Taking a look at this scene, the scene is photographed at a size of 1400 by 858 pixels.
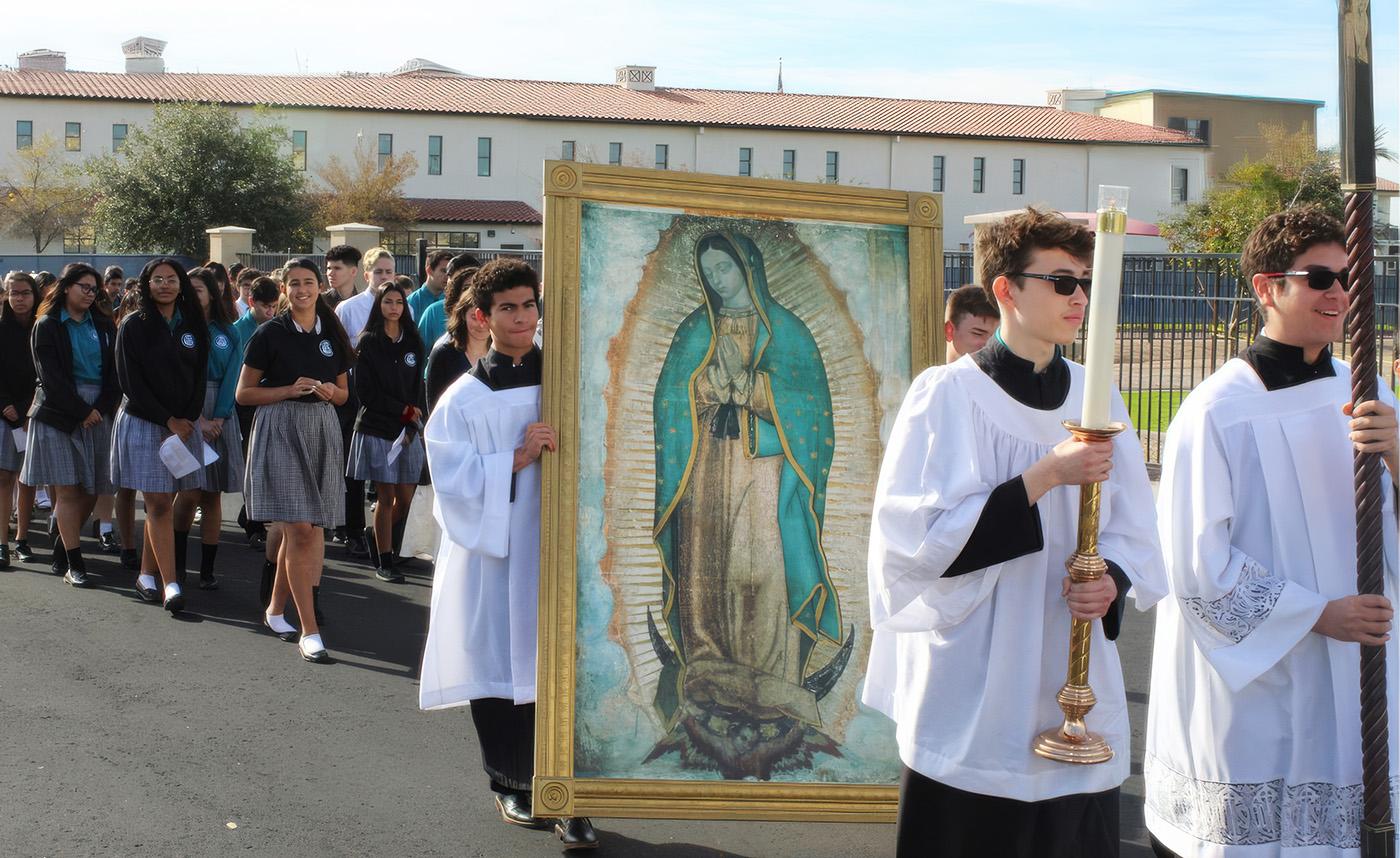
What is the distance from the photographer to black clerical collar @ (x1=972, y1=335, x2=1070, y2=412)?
131 inches

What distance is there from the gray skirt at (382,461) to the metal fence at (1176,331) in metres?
5.23

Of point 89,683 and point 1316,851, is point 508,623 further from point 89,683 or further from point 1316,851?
point 89,683

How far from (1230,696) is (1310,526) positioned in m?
0.46

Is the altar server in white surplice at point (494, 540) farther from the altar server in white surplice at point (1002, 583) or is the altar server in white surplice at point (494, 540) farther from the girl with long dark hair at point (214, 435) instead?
the girl with long dark hair at point (214, 435)

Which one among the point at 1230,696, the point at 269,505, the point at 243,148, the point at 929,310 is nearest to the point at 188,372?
the point at 269,505

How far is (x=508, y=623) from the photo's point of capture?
4.90 meters

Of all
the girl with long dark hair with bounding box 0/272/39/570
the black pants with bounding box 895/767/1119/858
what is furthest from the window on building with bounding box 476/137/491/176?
the black pants with bounding box 895/767/1119/858

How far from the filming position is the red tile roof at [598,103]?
6781 cm

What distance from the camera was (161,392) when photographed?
8.24 metres

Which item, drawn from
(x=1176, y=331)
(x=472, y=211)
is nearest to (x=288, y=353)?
(x=1176, y=331)

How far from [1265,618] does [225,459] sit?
265 inches

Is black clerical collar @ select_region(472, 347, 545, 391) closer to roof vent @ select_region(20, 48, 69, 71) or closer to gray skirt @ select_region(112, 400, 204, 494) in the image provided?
gray skirt @ select_region(112, 400, 204, 494)

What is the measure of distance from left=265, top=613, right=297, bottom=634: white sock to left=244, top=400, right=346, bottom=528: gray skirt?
69 centimetres

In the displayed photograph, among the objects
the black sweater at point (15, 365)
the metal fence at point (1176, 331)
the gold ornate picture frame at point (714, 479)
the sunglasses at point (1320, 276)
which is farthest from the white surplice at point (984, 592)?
the black sweater at point (15, 365)
